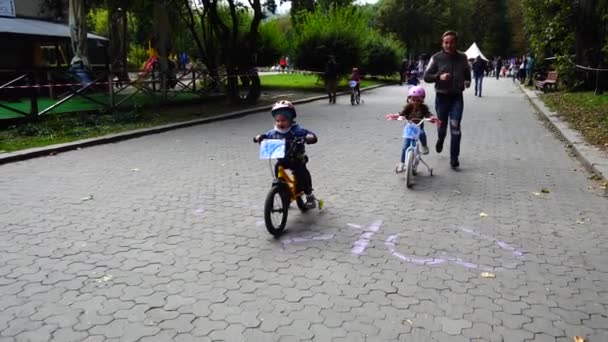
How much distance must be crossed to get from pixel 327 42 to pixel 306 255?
23.9 m

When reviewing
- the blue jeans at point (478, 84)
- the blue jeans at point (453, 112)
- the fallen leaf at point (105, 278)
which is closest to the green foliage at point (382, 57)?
the blue jeans at point (478, 84)

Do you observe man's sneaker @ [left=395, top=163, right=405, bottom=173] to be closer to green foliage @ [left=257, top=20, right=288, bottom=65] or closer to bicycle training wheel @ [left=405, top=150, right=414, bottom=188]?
bicycle training wheel @ [left=405, top=150, right=414, bottom=188]

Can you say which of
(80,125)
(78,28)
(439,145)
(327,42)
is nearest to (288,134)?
(439,145)

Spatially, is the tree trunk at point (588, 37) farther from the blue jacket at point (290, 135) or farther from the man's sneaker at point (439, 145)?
the blue jacket at point (290, 135)

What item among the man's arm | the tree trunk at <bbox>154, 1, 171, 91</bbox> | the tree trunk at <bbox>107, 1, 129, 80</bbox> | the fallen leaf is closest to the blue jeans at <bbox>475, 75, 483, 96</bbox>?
the tree trunk at <bbox>154, 1, 171, 91</bbox>

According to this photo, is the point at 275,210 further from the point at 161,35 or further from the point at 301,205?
the point at 161,35

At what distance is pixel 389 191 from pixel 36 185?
467 centimetres

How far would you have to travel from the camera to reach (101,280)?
4020 mm

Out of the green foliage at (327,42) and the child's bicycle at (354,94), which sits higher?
the green foliage at (327,42)

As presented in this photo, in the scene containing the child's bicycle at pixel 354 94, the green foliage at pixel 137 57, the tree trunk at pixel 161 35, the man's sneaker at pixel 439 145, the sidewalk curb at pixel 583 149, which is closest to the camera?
the sidewalk curb at pixel 583 149

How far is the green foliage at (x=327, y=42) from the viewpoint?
27266 millimetres

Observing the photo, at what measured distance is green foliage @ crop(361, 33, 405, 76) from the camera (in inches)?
1383

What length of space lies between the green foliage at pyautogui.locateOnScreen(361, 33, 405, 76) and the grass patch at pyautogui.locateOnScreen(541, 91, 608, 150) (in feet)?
56.3

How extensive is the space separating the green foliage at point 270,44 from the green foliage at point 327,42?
126 cm
